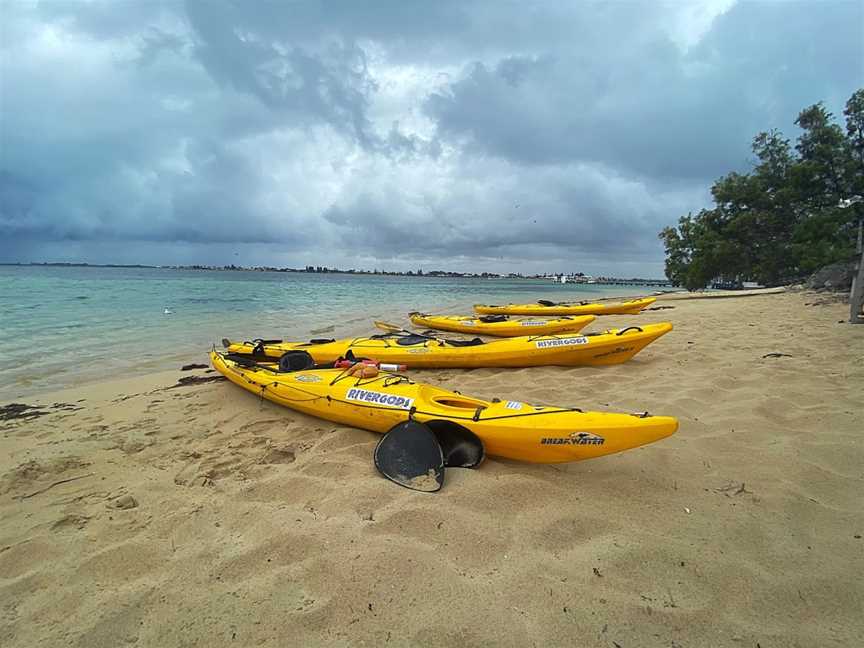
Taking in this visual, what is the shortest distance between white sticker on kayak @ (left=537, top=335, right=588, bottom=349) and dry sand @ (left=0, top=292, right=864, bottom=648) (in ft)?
6.18

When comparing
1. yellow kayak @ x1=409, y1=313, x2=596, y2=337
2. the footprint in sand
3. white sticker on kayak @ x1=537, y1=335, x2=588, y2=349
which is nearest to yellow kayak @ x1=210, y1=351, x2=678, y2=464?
the footprint in sand

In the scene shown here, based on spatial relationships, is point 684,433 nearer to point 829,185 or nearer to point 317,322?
point 317,322

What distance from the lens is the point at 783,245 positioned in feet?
66.3

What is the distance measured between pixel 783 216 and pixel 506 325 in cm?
1988

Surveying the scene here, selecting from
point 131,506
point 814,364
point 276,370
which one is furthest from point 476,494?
point 814,364

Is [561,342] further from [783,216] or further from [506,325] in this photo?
[783,216]

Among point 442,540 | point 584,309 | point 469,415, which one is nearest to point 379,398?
point 469,415

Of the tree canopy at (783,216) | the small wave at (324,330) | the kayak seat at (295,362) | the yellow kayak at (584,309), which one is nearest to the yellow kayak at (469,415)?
the kayak seat at (295,362)

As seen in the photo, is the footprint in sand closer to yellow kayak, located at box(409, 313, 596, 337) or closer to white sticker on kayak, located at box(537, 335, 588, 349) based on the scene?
white sticker on kayak, located at box(537, 335, 588, 349)

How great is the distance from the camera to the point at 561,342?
5680mm

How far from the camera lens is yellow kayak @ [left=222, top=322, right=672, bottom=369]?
5621mm

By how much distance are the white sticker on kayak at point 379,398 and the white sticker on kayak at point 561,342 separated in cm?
293

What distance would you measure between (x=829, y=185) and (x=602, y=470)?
21755mm

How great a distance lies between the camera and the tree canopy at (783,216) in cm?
1597
